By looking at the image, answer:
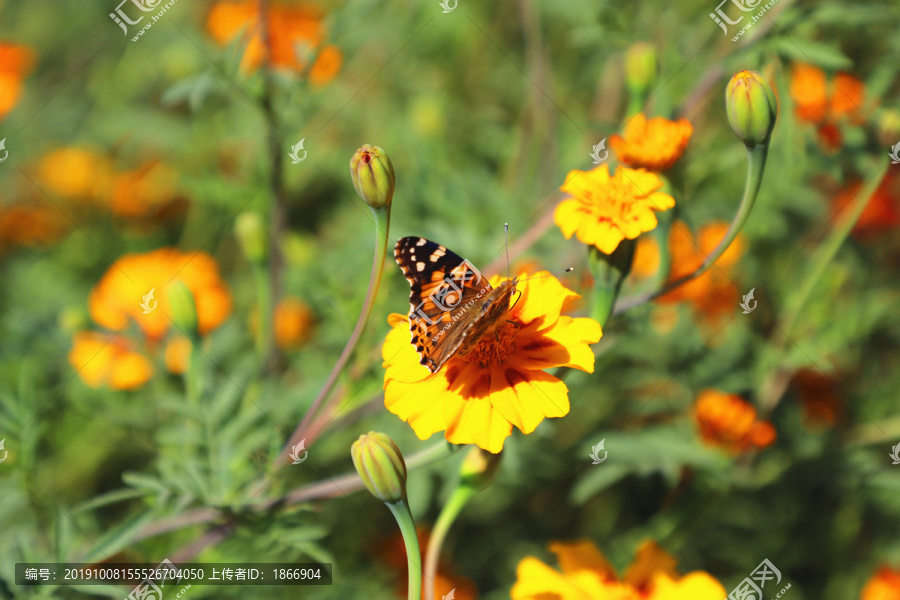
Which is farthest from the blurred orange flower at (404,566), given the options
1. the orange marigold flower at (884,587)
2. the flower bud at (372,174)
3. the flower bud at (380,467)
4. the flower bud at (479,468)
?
the flower bud at (372,174)

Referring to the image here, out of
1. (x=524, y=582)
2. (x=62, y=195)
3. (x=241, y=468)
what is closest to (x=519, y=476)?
(x=524, y=582)

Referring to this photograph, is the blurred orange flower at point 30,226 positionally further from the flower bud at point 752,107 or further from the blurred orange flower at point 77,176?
the flower bud at point 752,107

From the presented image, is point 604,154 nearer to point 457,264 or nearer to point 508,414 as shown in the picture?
point 457,264

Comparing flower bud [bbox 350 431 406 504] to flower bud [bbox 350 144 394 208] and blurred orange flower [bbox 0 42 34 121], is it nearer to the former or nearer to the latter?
flower bud [bbox 350 144 394 208]

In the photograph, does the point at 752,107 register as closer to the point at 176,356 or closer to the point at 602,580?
the point at 602,580

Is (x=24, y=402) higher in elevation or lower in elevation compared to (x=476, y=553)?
higher
